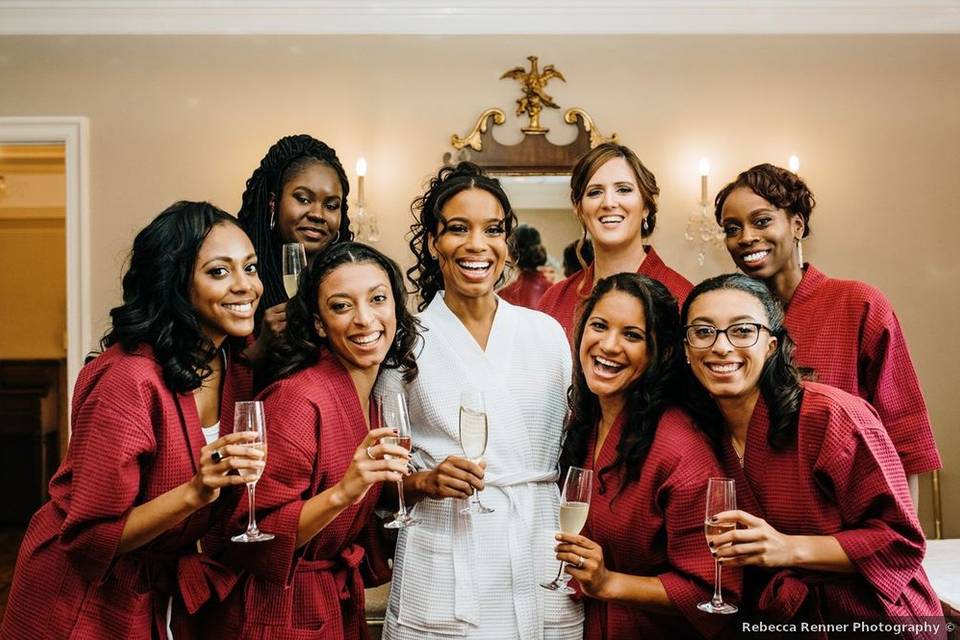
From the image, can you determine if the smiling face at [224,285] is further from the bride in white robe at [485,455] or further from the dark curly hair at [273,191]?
the dark curly hair at [273,191]

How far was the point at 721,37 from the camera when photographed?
4516 mm

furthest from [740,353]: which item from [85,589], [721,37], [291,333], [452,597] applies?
[721,37]

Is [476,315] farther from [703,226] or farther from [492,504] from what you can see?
[703,226]

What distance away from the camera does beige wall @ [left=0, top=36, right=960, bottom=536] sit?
4.43 m

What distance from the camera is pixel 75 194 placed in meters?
4.40

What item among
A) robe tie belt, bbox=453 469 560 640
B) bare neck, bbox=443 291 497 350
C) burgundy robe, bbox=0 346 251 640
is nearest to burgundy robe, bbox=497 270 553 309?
bare neck, bbox=443 291 497 350

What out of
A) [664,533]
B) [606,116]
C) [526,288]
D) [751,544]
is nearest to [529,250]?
[526,288]

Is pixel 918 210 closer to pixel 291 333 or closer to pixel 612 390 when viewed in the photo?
pixel 612 390

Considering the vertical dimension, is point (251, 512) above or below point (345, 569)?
above

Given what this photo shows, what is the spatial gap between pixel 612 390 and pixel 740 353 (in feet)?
1.01

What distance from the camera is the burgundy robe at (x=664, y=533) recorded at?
6.12 feet

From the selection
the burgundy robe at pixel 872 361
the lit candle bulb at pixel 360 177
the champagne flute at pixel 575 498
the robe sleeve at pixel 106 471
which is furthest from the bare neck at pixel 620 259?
the lit candle bulb at pixel 360 177

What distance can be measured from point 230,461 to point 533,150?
3.11m

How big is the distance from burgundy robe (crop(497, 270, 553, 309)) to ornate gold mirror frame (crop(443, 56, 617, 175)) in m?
0.56
